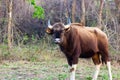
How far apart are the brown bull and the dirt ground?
0.76 metres

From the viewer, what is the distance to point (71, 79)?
35.0 feet

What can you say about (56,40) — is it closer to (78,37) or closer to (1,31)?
(78,37)

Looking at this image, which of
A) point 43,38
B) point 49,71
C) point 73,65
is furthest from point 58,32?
point 43,38

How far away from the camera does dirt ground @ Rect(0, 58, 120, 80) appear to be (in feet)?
38.3

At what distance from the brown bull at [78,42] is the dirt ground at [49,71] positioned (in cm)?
76

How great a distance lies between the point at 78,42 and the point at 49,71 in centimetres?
279

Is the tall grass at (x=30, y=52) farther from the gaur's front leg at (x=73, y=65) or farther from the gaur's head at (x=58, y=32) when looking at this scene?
the gaur's head at (x=58, y=32)

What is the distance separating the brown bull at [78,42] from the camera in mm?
10438

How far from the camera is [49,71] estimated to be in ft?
43.9

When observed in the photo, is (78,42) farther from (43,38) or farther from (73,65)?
(43,38)

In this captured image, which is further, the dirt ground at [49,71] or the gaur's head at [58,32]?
the dirt ground at [49,71]

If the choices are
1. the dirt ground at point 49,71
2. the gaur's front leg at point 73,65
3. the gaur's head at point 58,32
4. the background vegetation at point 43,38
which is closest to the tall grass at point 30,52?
the background vegetation at point 43,38

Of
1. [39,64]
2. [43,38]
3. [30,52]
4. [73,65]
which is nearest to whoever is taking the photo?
[73,65]

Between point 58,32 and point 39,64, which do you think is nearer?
point 58,32
